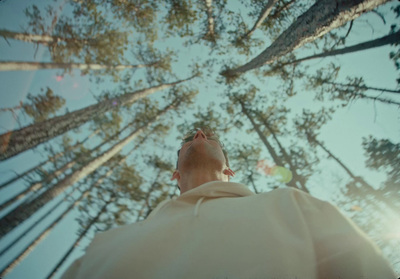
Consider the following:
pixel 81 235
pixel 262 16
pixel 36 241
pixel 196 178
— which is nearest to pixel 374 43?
pixel 262 16

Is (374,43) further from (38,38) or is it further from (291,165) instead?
(38,38)

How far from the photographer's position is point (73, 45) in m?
7.83

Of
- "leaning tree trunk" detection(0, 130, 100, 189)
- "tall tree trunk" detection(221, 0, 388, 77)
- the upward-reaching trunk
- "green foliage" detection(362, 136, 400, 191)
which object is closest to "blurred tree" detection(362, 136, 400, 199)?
"green foliage" detection(362, 136, 400, 191)

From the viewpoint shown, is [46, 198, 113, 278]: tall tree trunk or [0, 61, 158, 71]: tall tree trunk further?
[46, 198, 113, 278]: tall tree trunk

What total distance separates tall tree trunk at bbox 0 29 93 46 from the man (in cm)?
717

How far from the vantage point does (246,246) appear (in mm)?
1008

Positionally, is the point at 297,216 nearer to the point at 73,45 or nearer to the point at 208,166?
the point at 208,166

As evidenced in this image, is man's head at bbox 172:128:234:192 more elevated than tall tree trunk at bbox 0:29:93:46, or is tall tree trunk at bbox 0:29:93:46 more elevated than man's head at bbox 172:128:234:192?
tall tree trunk at bbox 0:29:93:46

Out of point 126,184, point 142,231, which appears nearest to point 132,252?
point 142,231

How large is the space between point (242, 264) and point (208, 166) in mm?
1780

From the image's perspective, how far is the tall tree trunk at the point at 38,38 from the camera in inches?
213

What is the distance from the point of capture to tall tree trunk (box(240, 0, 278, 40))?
7.76 meters

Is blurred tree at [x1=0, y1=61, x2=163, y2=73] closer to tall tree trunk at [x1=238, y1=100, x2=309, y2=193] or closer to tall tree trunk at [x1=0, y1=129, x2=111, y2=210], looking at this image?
tall tree trunk at [x1=0, y1=129, x2=111, y2=210]

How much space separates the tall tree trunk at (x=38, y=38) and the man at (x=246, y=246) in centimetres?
717
